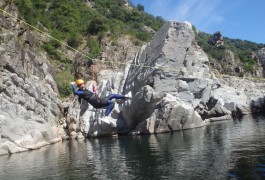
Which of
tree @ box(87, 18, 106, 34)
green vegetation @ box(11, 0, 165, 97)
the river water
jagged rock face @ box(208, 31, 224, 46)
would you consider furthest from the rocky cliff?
jagged rock face @ box(208, 31, 224, 46)

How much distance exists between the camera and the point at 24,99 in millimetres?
41125

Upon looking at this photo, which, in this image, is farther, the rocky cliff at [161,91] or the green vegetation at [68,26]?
the green vegetation at [68,26]

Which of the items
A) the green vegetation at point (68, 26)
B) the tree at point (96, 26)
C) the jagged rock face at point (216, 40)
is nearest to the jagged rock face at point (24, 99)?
the green vegetation at point (68, 26)

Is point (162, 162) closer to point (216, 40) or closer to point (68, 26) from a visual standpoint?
point (68, 26)

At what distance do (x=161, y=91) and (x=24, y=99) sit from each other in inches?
629

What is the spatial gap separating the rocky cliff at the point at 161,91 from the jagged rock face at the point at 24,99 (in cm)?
395

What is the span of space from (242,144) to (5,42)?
105ft

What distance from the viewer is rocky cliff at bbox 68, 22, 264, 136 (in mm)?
38562

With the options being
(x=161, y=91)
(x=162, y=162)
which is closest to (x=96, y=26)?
(x=161, y=91)

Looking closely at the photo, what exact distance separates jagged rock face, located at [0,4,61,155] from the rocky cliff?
395cm

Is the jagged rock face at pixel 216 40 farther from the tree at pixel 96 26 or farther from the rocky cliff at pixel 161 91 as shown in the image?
the rocky cliff at pixel 161 91

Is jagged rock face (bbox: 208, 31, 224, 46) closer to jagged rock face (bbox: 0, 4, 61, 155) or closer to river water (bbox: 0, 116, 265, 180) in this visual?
jagged rock face (bbox: 0, 4, 61, 155)

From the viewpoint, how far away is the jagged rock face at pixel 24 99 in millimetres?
35062

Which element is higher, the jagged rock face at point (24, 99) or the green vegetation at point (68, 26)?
the green vegetation at point (68, 26)
